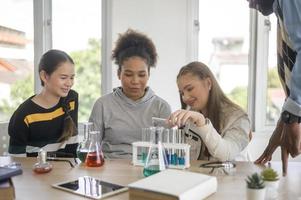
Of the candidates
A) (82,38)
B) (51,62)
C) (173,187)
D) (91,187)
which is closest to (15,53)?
(82,38)

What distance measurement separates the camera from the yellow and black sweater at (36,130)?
2045 mm

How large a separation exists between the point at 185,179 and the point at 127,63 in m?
1.05

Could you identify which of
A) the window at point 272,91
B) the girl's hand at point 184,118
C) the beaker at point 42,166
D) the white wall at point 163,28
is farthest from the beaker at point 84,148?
the window at point 272,91

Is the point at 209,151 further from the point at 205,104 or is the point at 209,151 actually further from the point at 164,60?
the point at 164,60

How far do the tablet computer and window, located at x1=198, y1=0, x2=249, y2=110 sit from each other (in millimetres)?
1950

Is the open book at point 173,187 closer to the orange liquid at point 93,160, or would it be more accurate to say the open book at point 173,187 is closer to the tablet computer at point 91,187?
the tablet computer at point 91,187

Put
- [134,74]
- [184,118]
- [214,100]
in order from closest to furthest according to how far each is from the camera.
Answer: [184,118] < [214,100] < [134,74]

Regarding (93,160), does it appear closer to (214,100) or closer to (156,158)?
(156,158)

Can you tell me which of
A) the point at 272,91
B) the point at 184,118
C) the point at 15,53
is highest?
the point at 15,53

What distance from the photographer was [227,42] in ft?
10.3

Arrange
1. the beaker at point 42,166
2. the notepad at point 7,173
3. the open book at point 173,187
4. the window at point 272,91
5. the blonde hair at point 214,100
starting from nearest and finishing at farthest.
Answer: the open book at point 173,187 < the notepad at point 7,173 < the beaker at point 42,166 < the blonde hair at point 214,100 < the window at point 272,91

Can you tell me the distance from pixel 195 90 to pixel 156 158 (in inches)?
23.2

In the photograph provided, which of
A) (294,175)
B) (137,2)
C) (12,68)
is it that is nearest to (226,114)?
(294,175)

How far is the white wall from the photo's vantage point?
116 inches
